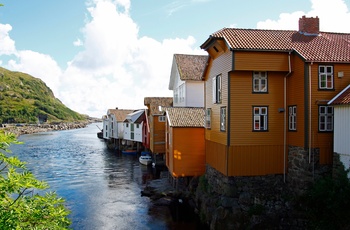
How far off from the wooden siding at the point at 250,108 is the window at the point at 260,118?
0.72 feet

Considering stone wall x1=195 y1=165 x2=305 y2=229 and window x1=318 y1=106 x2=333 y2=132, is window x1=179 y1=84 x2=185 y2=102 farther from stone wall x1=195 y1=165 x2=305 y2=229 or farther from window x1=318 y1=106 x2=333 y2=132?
window x1=318 y1=106 x2=333 y2=132

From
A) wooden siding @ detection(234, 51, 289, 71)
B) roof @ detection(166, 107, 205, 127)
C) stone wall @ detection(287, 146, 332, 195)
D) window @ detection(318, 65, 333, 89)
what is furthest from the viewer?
roof @ detection(166, 107, 205, 127)

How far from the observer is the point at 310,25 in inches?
880

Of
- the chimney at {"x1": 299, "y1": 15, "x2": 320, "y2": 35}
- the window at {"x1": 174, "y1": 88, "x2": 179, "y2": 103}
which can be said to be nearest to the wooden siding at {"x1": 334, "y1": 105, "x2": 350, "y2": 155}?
the chimney at {"x1": 299, "y1": 15, "x2": 320, "y2": 35}

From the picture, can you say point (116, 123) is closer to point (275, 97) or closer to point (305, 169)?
point (275, 97)

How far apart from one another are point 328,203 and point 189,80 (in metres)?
22.7

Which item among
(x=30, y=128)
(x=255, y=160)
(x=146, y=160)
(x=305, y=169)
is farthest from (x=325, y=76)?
(x=30, y=128)

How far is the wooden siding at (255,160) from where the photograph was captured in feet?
65.7

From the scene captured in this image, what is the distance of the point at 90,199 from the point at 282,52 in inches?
773

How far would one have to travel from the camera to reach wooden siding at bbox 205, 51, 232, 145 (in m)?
20.4

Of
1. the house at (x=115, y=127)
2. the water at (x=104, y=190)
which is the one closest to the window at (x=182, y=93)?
the water at (x=104, y=190)

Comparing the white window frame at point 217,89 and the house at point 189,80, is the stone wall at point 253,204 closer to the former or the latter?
the white window frame at point 217,89

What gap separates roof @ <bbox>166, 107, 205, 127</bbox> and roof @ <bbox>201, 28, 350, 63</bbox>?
7.66 metres

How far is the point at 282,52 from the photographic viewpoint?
1984 cm
